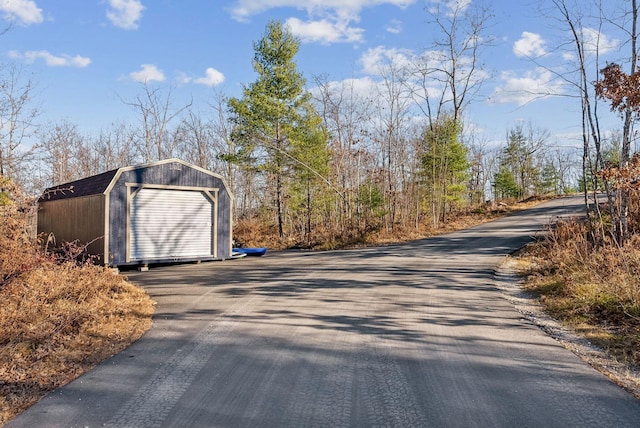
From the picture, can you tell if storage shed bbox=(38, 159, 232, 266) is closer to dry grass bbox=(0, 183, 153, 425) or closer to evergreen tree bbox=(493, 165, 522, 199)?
dry grass bbox=(0, 183, 153, 425)

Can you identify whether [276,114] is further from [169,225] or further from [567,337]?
[567,337]

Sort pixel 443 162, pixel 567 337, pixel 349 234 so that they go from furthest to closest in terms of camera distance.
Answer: pixel 443 162 < pixel 349 234 < pixel 567 337

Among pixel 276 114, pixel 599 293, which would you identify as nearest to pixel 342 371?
pixel 599 293

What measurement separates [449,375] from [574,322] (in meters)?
3.04

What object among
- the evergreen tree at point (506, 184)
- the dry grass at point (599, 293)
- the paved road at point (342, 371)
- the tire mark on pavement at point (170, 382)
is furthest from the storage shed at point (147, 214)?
the evergreen tree at point (506, 184)

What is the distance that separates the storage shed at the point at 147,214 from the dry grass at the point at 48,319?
565 cm

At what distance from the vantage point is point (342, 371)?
3.89m

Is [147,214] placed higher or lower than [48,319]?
higher

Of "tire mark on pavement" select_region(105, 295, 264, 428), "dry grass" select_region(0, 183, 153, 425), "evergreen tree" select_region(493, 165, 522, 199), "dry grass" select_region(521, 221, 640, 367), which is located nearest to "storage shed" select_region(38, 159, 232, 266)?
"dry grass" select_region(0, 183, 153, 425)

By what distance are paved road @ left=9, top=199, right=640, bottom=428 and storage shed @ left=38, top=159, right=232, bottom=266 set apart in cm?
590

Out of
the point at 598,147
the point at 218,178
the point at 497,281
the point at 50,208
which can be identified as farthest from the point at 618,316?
the point at 50,208

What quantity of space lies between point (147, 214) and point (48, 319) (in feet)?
27.6

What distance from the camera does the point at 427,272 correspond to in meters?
9.88

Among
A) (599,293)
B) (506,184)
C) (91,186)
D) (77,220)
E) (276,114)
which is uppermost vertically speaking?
(276,114)
